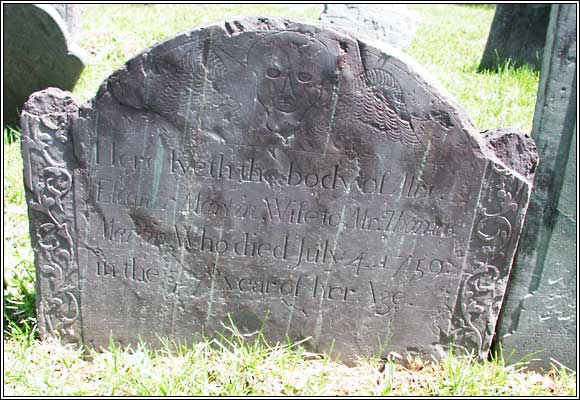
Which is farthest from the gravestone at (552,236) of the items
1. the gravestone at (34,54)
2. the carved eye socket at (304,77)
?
the gravestone at (34,54)

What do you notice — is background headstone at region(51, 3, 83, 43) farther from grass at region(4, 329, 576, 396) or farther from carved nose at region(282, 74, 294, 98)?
carved nose at region(282, 74, 294, 98)

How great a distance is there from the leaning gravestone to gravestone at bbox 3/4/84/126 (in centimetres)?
285

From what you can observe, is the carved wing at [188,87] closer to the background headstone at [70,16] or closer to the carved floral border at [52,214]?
the carved floral border at [52,214]

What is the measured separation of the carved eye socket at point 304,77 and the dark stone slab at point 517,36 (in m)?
5.21

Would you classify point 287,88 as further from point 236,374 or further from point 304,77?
point 236,374

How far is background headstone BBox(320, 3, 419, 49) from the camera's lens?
7348 mm

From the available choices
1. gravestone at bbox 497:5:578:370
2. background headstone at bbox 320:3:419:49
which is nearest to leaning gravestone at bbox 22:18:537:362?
gravestone at bbox 497:5:578:370

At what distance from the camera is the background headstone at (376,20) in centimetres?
735

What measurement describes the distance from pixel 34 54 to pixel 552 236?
15.1ft

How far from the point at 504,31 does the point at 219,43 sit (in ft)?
18.8

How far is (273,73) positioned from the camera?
2586 millimetres

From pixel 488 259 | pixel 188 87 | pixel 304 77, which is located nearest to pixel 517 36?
pixel 488 259

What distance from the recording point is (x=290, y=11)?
385 inches

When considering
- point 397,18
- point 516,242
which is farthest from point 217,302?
point 397,18
